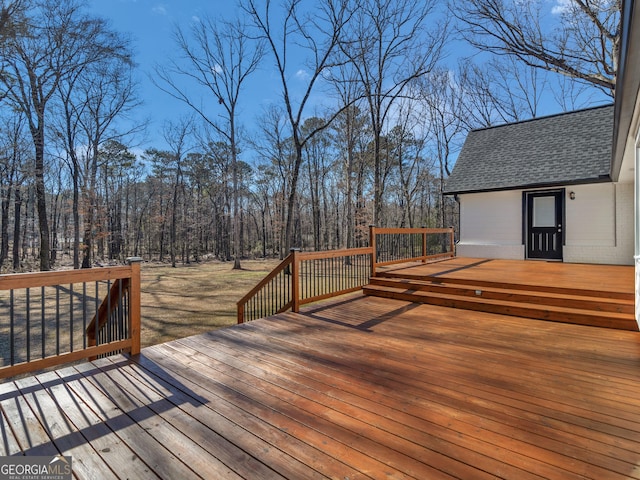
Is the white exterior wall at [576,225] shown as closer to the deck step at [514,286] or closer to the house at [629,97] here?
the house at [629,97]

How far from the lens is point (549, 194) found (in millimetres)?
8648

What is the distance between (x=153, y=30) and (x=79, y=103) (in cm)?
664

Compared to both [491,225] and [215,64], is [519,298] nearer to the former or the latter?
[491,225]

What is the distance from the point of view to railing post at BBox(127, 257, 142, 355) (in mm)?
3088

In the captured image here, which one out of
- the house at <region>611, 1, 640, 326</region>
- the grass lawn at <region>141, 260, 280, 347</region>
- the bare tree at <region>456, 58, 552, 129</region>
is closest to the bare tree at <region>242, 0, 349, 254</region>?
the grass lawn at <region>141, 260, 280, 347</region>

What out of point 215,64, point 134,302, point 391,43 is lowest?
point 134,302

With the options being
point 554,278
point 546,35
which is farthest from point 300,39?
point 554,278

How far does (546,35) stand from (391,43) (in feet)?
20.0

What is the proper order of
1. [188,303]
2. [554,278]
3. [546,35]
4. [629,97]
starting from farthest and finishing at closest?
[188,303] → [546,35] → [554,278] → [629,97]

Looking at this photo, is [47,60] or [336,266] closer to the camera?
[336,266]

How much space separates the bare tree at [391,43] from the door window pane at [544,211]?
6.27 meters

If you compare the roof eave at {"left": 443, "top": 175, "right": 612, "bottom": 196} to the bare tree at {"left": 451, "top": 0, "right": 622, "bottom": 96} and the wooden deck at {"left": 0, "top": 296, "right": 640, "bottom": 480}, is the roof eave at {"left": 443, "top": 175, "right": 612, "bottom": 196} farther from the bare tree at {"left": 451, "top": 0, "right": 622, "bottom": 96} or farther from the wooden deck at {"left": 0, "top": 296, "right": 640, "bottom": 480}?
the wooden deck at {"left": 0, "top": 296, "right": 640, "bottom": 480}

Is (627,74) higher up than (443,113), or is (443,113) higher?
(443,113)

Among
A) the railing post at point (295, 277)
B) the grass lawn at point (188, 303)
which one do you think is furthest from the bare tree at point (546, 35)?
the grass lawn at point (188, 303)
